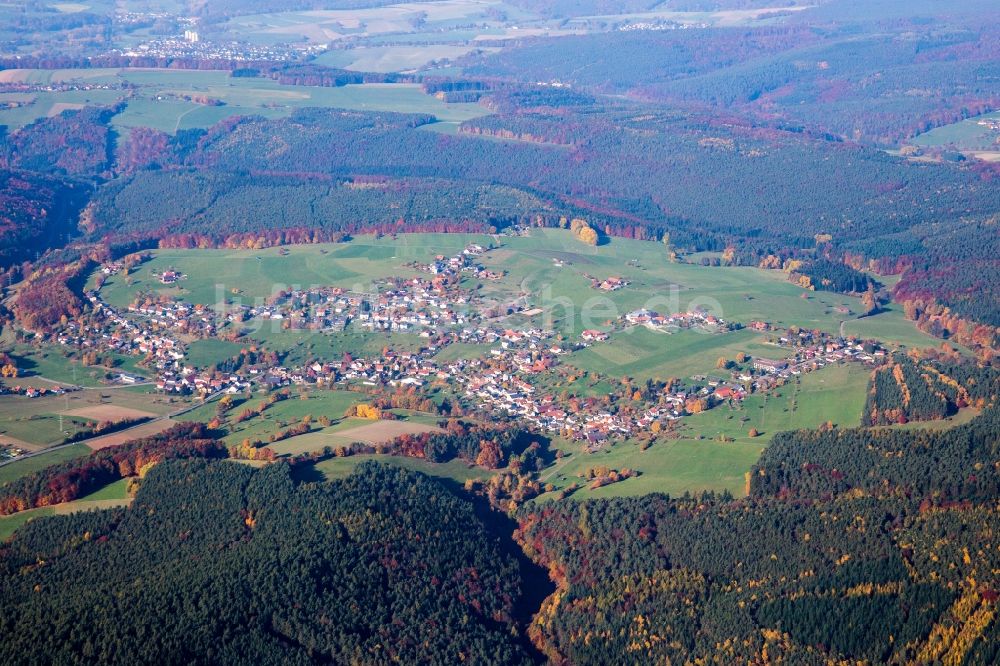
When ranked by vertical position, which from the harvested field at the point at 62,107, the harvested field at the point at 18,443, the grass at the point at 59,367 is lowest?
the grass at the point at 59,367

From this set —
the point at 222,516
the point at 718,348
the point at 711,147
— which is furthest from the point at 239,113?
the point at 222,516

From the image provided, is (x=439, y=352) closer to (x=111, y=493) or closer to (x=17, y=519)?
(x=111, y=493)

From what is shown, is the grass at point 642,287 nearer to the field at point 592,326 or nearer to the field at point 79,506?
the field at point 592,326

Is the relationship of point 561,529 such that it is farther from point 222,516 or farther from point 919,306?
point 919,306

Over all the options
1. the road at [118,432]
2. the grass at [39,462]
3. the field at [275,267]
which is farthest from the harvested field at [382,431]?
the field at [275,267]

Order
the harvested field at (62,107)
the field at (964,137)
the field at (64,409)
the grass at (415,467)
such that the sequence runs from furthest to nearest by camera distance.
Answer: the harvested field at (62,107) < the field at (964,137) < the field at (64,409) < the grass at (415,467)

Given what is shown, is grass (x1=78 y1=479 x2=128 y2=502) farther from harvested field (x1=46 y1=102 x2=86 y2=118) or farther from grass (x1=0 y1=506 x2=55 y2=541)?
harvested field (x1=46 y1=102 x2=86 y2=118)
